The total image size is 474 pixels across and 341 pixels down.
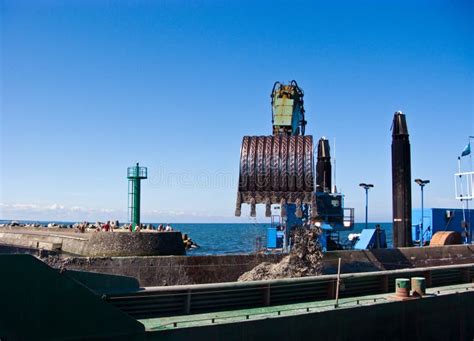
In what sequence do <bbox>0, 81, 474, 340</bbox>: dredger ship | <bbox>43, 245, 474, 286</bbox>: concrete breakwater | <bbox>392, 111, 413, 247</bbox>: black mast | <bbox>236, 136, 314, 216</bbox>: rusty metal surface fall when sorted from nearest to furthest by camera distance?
1. <bbox>0, 81, 474, 340</bbox>: dredger ship
2. <bbox>43, 245, 474, 286</bbox>: concrete breakwater
3. <bbox>236, 136, 314, 216</bbox>: rusty metal surface
4. <bbox>392, 111, 413, 247</bbox>: black mast

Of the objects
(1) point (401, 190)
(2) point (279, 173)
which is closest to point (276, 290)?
(2) point (279, 173)

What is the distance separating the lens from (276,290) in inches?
414

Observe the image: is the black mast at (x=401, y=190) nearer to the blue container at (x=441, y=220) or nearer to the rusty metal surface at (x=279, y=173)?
the rusty metal surface at (x=279, y=173)

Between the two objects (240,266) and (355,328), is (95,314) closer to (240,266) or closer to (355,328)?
(355,328)

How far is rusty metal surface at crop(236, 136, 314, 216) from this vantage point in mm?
18812

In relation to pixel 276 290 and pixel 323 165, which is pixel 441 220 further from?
pixel 276 290

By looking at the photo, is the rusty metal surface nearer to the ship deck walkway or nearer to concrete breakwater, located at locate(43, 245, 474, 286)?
concrete breakwater, located at locate(43, 245, 474, 286)

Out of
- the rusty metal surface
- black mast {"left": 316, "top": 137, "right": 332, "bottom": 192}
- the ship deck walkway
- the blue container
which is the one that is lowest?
the ship deck walkway

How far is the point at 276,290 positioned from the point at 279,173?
884 cm

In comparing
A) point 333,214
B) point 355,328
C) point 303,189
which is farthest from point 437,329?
point 333,214

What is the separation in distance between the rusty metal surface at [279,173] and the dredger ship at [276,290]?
1.5 inches

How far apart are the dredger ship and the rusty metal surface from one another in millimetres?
37

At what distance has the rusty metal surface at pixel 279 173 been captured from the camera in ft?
61.7

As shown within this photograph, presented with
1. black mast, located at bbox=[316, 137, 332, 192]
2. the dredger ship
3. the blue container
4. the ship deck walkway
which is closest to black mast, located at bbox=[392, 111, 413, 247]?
the dredger ship
